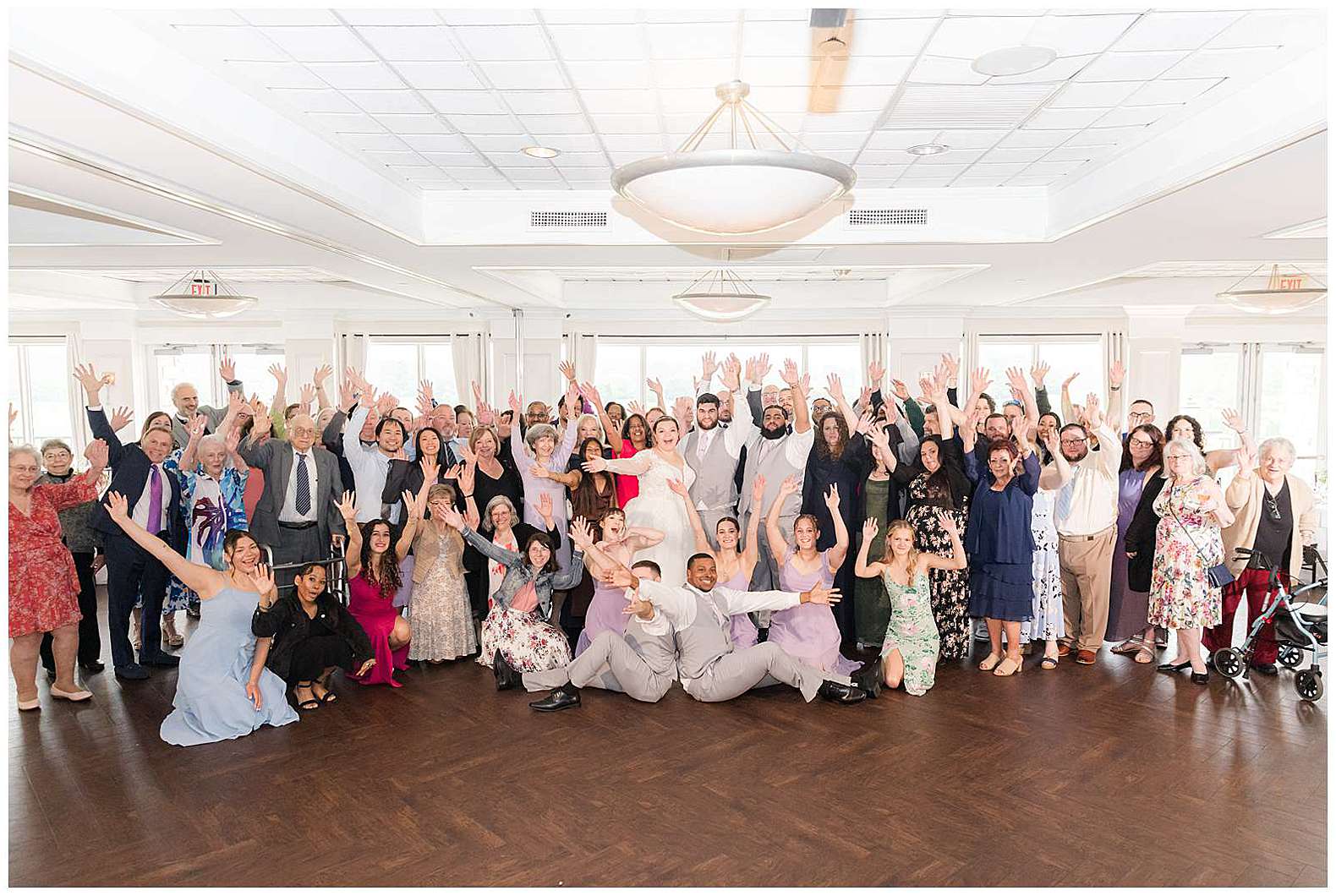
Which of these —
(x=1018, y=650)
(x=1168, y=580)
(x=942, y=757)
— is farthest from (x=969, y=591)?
(x=942, y=757)

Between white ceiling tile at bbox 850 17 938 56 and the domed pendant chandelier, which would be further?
white ceiling tile at bbox 850 17 938 56

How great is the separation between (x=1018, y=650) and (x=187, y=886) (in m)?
4.87

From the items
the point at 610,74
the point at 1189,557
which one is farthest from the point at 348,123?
the point at 1189,557

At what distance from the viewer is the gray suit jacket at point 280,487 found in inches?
233

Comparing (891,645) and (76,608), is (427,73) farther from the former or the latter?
(891,645)

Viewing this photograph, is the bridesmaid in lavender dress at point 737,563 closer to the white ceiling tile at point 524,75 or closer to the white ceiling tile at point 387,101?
the white ceiling tile at point 524,75

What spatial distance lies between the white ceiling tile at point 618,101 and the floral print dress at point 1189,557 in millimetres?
4125

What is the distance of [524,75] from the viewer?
420 centimetres

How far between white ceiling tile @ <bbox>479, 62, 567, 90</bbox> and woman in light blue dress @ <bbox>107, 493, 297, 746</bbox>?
2.88m

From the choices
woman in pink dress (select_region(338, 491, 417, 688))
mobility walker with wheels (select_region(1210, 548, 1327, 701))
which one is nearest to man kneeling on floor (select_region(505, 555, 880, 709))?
woman in pink dress (select_region(338, 491, 417, 688))

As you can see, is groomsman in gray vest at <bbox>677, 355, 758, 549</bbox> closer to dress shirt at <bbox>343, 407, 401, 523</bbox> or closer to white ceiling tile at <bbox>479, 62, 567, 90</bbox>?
dress shirt at <bbox>343, 407, 401, 523</bbox>

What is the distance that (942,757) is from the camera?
440 cm

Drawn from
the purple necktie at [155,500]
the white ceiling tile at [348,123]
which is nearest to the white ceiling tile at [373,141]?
the white ceiling tile at [348,123]

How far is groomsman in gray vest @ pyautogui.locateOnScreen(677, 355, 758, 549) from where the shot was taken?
21.1 feet
